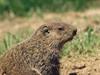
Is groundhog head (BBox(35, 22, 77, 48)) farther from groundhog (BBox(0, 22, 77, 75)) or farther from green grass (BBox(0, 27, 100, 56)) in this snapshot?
green grass (BBox(0, 27, 100, 56))

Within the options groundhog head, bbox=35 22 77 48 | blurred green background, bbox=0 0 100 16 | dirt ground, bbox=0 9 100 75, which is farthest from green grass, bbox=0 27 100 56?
blurred green background, bbox=0 0 100 16

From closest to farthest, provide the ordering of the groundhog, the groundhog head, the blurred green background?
the groundhog → the groundhog head → the blurred green background

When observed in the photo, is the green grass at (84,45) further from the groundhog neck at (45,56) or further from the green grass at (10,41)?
the green grass at (10,41)

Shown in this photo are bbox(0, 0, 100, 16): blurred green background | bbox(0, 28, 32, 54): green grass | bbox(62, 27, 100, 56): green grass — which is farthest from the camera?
bbox(0, 0, 100, 16): blurred green background

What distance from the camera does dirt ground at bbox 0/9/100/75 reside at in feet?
23.2

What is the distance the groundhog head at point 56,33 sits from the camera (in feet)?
22.7

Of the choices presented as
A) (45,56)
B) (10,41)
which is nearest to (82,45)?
(45,56)

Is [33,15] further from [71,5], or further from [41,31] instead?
[41,31]

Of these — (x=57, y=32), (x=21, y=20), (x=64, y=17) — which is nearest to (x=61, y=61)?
Answer: (x=57, y=32)

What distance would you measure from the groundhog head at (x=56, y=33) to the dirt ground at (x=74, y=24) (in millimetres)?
405

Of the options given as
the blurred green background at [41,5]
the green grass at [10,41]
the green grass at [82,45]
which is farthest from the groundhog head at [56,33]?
the blurred green background at [41,5]

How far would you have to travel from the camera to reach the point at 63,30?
709cm

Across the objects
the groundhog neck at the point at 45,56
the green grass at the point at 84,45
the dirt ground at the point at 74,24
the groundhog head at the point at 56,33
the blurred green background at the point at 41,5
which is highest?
the groundhog head at the point at 56,33

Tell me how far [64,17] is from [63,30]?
459 centimetres
